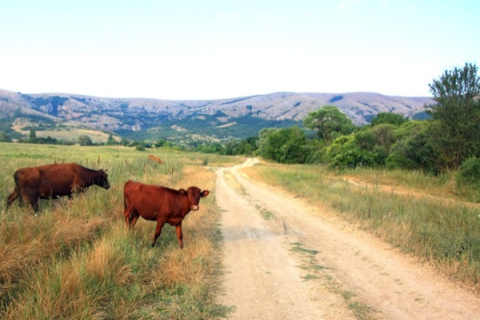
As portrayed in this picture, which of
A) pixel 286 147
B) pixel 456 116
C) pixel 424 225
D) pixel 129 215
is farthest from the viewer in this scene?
pixel 286 147

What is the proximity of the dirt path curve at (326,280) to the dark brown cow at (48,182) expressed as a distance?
4505 millimetres

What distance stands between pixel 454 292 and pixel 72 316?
5.53m

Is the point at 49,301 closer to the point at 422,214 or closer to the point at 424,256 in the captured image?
the point at 424,256

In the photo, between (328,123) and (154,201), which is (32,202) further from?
(328,123)

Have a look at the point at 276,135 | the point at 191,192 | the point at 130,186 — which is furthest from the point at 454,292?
the point at 276,135

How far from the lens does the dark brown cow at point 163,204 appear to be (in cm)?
715

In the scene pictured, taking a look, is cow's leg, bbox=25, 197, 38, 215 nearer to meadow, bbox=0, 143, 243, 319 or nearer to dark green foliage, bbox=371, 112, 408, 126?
meadow, bbox=0, 143, 243, 319

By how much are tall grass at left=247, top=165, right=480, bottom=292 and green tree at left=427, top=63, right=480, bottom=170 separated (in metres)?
11.3

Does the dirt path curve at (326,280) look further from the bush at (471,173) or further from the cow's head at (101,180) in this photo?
the bush at (471,173)

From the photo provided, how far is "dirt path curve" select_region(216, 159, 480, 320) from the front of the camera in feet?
15.3

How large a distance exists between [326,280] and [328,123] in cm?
7520

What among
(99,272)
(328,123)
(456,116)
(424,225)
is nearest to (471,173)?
(456,116)

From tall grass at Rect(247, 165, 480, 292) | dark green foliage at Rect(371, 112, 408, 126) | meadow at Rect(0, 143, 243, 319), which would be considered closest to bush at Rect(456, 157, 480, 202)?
tall grass at Rect(247, 165, 480, 292)

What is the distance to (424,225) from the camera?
28.2 ft
